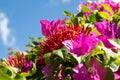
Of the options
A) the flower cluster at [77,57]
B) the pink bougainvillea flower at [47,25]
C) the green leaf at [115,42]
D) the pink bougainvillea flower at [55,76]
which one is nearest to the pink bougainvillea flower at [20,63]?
the flower cluster at [77,57]

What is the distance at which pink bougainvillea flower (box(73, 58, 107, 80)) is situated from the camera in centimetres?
164

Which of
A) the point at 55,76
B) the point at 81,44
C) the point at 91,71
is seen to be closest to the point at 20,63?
the point at 55,76

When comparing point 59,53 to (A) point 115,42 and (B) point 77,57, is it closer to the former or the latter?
(B) point 77,57

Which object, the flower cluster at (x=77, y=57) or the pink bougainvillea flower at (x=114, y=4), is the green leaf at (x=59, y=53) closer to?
the flower cluster at (x=77, y=57)

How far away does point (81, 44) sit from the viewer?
1.78m

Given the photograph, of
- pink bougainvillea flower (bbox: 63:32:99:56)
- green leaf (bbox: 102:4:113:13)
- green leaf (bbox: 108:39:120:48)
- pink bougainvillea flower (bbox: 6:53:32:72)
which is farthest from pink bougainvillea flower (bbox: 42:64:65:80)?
green leaf (bbox: 102:4:113:13)

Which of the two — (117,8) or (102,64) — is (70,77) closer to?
(102,64)

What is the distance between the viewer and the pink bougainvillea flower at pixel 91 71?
164 cm

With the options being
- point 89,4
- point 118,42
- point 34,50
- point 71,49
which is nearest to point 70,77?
point 71,49

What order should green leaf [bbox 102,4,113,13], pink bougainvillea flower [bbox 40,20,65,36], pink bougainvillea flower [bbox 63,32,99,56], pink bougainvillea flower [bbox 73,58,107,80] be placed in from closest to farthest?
1. pink bougainvillea flower [bbox 73,58,107,80]
2. pink bougainvillea flower [bbox 63,32,99,56]
3. pink bougainvillea flower [bbox 40,20,65,36]
4. green leaf [bbox 102,4,113,13]

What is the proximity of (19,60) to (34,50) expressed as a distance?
0.26m

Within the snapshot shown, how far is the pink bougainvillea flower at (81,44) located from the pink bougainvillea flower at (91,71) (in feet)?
0.36

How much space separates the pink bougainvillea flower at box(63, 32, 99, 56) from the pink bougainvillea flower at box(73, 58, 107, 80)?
11 centimetres

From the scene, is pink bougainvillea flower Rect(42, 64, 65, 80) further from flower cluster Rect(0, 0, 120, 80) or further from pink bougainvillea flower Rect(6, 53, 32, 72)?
pink bougainvillea flower Rect(6, 53, 32, 72)
